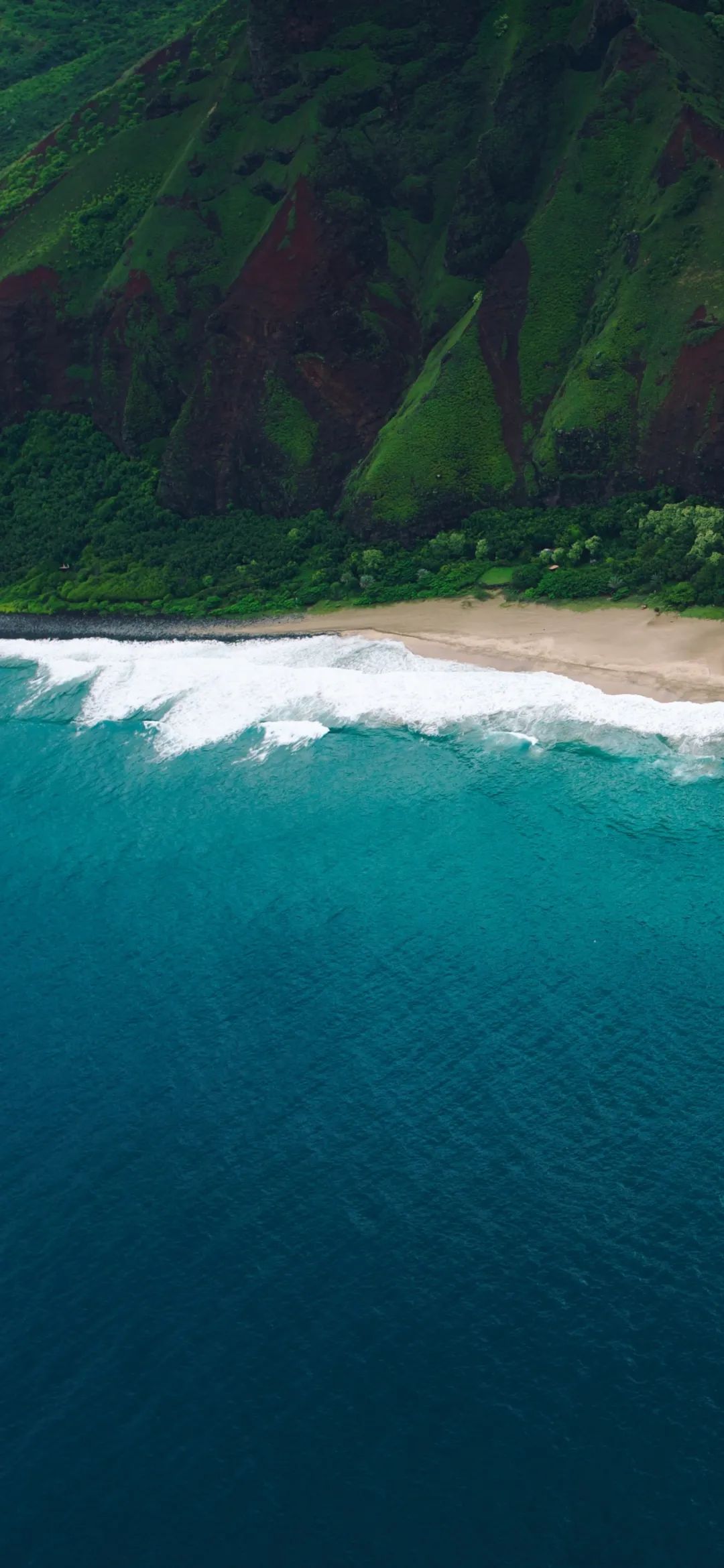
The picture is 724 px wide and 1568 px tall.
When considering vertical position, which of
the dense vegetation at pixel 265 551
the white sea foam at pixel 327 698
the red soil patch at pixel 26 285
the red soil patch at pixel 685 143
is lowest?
the white sea foam at pixel 327 698

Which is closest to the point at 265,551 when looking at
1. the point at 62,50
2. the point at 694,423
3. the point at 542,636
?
the point at 542,636

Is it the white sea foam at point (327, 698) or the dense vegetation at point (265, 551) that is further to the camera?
the dense vegetation at point (265, 551)

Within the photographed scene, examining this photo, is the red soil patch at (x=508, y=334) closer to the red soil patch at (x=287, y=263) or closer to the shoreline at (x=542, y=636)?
the shoreline at (x=542, y=636)

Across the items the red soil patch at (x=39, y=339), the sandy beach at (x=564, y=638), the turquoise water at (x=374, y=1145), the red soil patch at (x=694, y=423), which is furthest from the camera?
the red soil patch at (x=39, y=339)

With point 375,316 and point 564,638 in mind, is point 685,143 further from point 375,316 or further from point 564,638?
point 564,638

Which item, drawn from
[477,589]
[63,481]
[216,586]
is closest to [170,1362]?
[477,589]

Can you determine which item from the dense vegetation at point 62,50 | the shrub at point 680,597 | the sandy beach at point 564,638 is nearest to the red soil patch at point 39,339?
the dense vegetation at point 62,50
